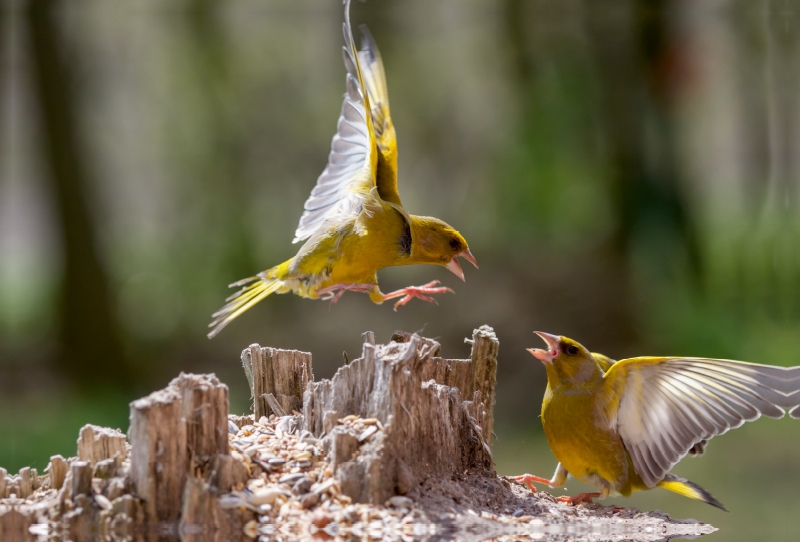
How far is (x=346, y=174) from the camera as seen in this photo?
4734 millimetres

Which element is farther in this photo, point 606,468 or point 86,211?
point 86,211

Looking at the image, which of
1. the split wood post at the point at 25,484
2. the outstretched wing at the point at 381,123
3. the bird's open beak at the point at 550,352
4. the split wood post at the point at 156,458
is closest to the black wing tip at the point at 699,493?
the bird's open beak at the point at 550,352

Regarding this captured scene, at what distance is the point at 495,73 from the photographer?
9.32m

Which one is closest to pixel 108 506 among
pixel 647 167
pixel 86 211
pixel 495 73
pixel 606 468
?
pixel 606 468

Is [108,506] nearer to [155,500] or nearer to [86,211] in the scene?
[155,500]

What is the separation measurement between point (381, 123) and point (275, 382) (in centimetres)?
193

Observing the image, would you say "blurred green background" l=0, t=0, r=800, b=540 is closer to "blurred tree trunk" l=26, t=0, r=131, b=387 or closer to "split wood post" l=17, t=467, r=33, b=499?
"blurred tree trunk" l=26, t=0, r=131, b=387

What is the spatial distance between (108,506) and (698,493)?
2.67m

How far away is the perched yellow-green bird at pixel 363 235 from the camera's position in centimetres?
412

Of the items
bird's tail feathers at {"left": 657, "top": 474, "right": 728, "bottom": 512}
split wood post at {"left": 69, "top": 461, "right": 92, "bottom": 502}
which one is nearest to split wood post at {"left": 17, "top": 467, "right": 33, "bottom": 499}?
A: split wood post at {"left": 69, "top": 461, "right": 92, "bottom": 502}

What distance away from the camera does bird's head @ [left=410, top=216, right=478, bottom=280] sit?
4.34m

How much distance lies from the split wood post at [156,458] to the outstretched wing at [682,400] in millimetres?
2023

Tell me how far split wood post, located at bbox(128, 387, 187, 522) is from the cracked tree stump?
1.68ft

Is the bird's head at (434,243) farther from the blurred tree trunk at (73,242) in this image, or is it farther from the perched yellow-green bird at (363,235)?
the blurred tree trunk at (73,242)
